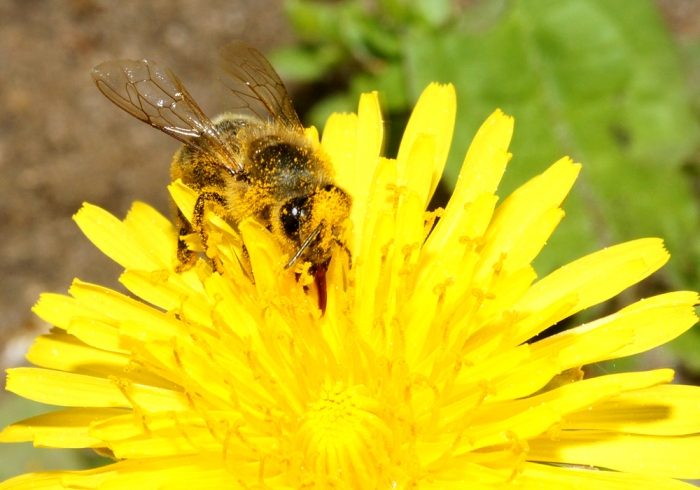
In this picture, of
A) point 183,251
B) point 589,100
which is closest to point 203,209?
point 183,251

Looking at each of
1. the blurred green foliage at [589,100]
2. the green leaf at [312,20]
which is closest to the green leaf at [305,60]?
the green leaf at [312,20]

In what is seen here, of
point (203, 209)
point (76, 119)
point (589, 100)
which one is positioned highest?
point (76, 119)

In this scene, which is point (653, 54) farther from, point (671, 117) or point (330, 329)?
point (330, 329)

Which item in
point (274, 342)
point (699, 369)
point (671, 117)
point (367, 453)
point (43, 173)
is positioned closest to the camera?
point (367, 453)

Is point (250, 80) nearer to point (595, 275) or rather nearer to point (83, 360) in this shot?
point (83, 360)

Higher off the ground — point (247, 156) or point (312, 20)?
point (312, 20)

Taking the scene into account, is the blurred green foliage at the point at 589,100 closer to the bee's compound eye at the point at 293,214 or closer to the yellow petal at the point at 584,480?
the bee's compound eye at the point at 293,214

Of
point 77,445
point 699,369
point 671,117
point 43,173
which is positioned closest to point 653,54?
point 671,117
